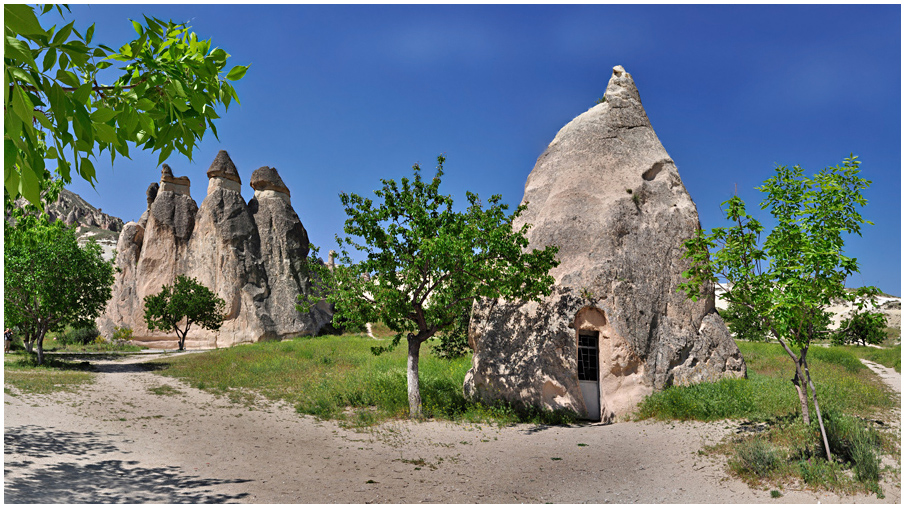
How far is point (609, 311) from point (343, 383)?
8.11m

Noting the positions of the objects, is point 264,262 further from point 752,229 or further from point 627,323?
point 752,229

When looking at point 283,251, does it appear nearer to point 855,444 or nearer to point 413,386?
point 413,386

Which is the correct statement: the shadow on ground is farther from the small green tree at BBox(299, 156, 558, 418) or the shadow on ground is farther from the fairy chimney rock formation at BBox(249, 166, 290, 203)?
the fairy chimney rock formation at BBox(249, 166, 290, 203)

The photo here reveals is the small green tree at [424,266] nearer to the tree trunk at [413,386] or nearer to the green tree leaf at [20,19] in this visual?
the tree trunk at [413,386]

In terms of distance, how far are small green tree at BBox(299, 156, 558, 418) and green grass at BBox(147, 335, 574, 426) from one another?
1121 mm

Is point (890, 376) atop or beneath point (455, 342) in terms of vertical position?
beneath

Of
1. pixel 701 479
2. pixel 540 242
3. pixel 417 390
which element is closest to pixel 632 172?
pixel 540 242

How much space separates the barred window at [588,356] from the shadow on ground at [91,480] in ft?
27.3

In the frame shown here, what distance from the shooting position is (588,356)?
1338cm

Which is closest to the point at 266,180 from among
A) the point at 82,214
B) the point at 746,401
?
the point at 746,401

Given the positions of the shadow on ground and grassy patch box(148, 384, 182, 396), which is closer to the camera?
the shadow on ground

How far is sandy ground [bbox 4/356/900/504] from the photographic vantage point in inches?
279

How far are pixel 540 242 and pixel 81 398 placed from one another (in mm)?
12916

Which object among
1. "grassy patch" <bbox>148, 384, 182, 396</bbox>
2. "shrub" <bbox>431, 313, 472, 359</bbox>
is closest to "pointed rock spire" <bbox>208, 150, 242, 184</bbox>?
"grassy patch" <bbox>148, 384, 182, 396</bbox>
